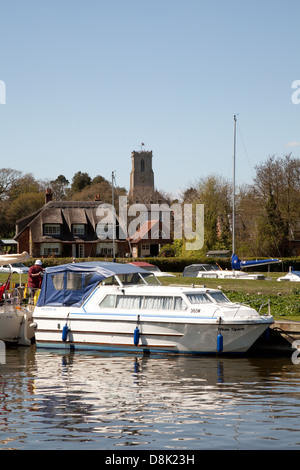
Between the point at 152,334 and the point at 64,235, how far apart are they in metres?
62.0

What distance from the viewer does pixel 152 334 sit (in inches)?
915

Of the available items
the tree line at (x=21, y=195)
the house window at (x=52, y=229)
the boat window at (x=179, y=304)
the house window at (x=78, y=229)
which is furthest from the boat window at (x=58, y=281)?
the tree line at (x=21, y=195)

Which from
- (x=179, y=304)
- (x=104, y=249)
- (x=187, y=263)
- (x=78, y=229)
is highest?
(x=78, y=229)

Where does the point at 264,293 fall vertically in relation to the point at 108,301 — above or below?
below

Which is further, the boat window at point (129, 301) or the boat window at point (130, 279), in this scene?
the boat window at point (130, 279)

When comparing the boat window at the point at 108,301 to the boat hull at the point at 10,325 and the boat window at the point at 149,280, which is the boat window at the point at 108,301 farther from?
the boat hull at the point at 10,325

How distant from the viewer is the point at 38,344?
25.4m

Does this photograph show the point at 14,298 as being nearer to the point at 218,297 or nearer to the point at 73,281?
the point at 73,281

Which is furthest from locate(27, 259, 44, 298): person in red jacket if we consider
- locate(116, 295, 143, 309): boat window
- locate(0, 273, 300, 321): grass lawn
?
locate(0, 273, 300, 321): grass lawn

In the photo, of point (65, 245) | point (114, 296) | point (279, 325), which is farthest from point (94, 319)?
point (65, 245)

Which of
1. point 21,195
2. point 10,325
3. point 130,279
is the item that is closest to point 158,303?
point 130,279

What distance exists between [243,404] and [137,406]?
251cm

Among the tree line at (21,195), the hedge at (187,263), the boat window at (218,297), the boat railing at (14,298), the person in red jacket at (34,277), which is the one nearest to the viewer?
the boat window at (218,297)

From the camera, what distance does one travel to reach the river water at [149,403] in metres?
13.2
